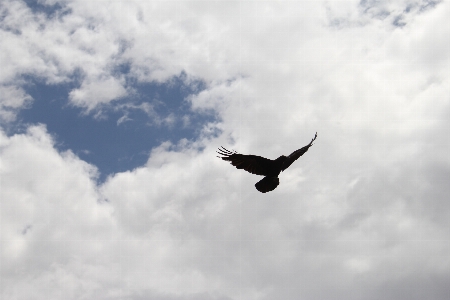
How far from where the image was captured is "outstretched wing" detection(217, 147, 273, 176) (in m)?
19.4

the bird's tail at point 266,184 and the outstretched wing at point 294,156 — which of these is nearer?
the bird's tail at point 266,184

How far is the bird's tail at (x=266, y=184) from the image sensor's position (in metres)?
20.0

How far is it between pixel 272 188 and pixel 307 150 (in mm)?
2938

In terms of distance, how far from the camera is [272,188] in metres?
20.0

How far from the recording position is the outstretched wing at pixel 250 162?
19.4m

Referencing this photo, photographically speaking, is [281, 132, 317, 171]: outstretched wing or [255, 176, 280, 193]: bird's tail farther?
[281, 132, 317, 171]: outstretched wing

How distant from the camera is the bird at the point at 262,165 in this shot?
19453 millimetres

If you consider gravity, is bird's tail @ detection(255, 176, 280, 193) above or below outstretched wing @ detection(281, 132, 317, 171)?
below

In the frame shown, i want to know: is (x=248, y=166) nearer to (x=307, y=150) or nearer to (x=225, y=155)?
(x=225, y=155)

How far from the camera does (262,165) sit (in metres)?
20.0

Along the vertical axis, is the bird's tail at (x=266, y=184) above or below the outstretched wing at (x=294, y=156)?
below

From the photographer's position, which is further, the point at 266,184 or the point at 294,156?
the point at 294,156

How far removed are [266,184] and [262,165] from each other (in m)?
0.80

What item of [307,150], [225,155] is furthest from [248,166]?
[307,150]
